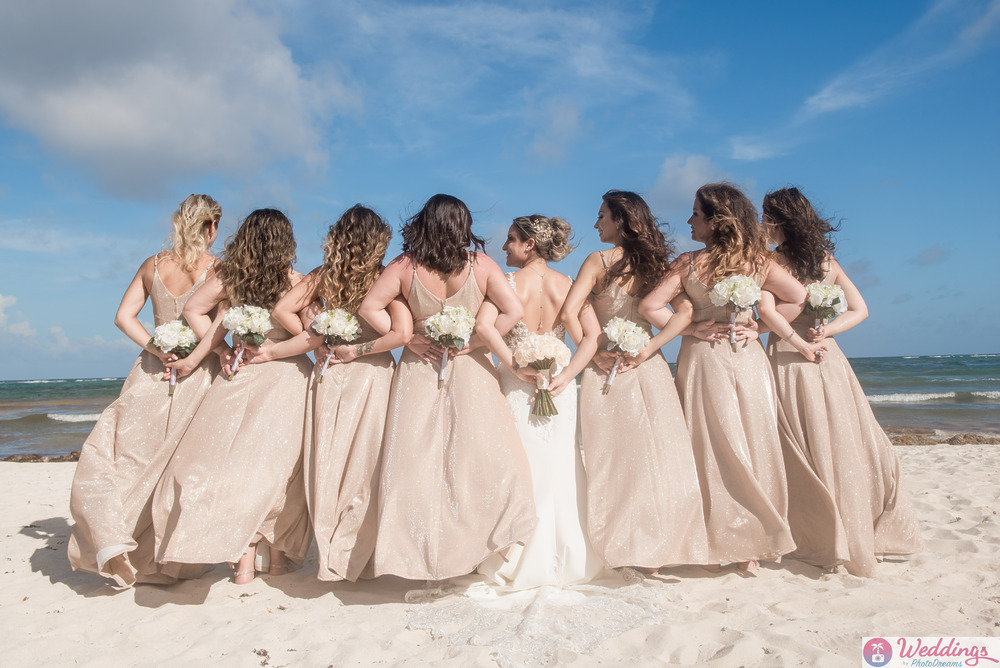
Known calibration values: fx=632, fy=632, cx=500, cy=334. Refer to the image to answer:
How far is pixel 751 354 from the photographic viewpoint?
16.2 ft

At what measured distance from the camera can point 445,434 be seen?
14.8ft

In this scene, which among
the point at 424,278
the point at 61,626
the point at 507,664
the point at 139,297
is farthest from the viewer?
the point at 139,297

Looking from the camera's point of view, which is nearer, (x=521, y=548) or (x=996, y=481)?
(x=521, y=548)

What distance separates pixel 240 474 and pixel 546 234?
3090 millimetres

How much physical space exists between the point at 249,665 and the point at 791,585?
11.9ft

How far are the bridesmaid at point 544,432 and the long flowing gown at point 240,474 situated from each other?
5.07ft

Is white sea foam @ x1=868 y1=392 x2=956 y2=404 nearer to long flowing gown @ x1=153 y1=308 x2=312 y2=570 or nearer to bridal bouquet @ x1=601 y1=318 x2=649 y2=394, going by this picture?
bridal bouquet @ x1=601 y1=318 x2=649 y2=394

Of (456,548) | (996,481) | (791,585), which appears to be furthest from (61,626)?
(996,481)

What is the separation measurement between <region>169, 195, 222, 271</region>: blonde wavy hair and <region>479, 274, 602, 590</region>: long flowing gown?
8.60 feet

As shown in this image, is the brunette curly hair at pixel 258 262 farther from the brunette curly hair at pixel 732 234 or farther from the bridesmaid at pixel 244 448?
the brunette curly hair at pixel 732 234

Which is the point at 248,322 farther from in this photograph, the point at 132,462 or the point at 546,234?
the point at 546,234

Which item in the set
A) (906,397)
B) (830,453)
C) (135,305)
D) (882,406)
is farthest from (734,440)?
(906,397)

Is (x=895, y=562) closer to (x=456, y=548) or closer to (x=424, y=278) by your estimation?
(x=456, y=548)

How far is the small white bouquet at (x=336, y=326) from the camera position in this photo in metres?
4.63
